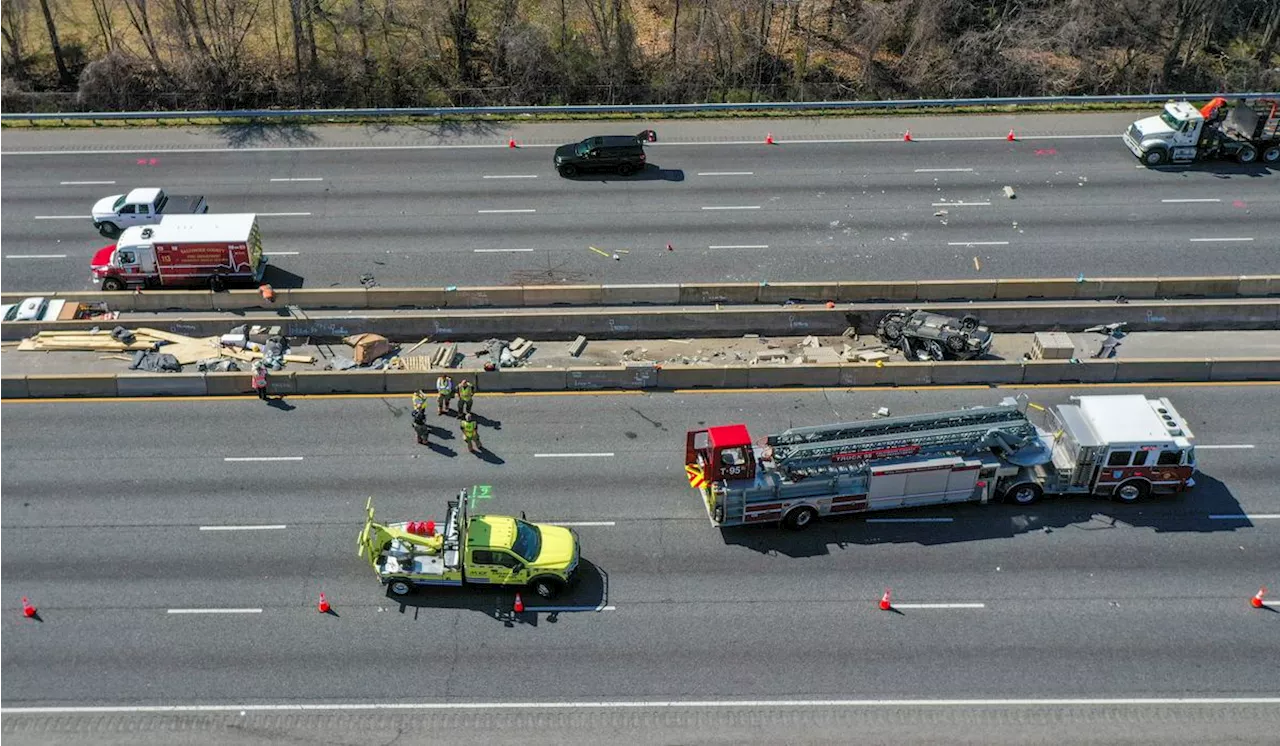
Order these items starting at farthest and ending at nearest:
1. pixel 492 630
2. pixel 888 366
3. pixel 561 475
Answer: pixel 888 366, pixel 561 475, pixel 492 630

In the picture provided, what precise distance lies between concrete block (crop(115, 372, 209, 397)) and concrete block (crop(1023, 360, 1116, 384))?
24850 mm

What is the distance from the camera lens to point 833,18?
2221 inches

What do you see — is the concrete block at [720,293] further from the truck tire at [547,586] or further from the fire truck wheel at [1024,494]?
the truck tire at [547,586]

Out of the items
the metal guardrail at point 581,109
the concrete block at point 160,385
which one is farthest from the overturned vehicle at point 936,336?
the concrete block at point 160,385

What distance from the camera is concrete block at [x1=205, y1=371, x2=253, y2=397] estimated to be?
108 ft

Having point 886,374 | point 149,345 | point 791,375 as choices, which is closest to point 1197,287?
point 886,374

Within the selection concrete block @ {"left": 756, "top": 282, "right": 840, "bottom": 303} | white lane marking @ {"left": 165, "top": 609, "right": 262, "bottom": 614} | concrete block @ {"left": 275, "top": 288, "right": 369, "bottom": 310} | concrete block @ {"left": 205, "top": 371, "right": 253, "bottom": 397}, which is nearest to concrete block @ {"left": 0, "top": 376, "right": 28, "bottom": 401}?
concrete block @ {"left": 205, "top": 371, "right": 253, "bottom": 397}

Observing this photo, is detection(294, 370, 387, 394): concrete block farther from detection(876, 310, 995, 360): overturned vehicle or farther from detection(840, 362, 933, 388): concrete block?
detection(876, 310, 995, 360): overturned vehicle

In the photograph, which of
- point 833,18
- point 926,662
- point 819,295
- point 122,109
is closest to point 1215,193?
point 819,295

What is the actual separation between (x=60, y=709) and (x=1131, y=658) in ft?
76.9

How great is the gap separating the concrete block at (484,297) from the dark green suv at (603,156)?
8895 mm

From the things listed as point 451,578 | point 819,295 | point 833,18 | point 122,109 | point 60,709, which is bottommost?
point 60,709

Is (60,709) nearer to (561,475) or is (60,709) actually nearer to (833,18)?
(561,475)

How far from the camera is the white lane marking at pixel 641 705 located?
23.6m
